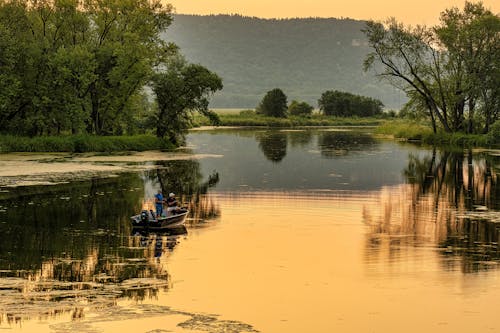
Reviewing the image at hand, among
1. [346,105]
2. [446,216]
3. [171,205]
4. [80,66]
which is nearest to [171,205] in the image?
[171,205]

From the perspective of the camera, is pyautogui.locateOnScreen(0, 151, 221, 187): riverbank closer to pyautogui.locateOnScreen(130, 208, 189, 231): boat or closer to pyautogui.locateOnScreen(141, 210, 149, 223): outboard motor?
pyautogui.locateOnScreen(130, 208, 189, 231): boat

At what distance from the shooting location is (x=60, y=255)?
2466 centimetres

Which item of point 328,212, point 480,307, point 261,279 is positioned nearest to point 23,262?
point 261,279

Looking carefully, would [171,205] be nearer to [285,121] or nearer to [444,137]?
[444,137]

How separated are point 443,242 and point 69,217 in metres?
15.2

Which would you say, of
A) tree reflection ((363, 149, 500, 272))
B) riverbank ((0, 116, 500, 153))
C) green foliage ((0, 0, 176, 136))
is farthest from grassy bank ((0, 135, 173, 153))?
tree reflection ((363, 149, 500, 272))

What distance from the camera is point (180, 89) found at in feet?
257

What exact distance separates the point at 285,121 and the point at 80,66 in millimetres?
104675

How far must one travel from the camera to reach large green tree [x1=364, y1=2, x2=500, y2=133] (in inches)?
3538

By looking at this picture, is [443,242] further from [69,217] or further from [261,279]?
[69,217]

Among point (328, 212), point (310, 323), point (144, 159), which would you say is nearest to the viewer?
point (310, 323)

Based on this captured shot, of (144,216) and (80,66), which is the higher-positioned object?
(80,66)

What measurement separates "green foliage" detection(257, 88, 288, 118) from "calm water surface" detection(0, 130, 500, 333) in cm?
13054

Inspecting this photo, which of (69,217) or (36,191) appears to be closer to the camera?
(69,217)
